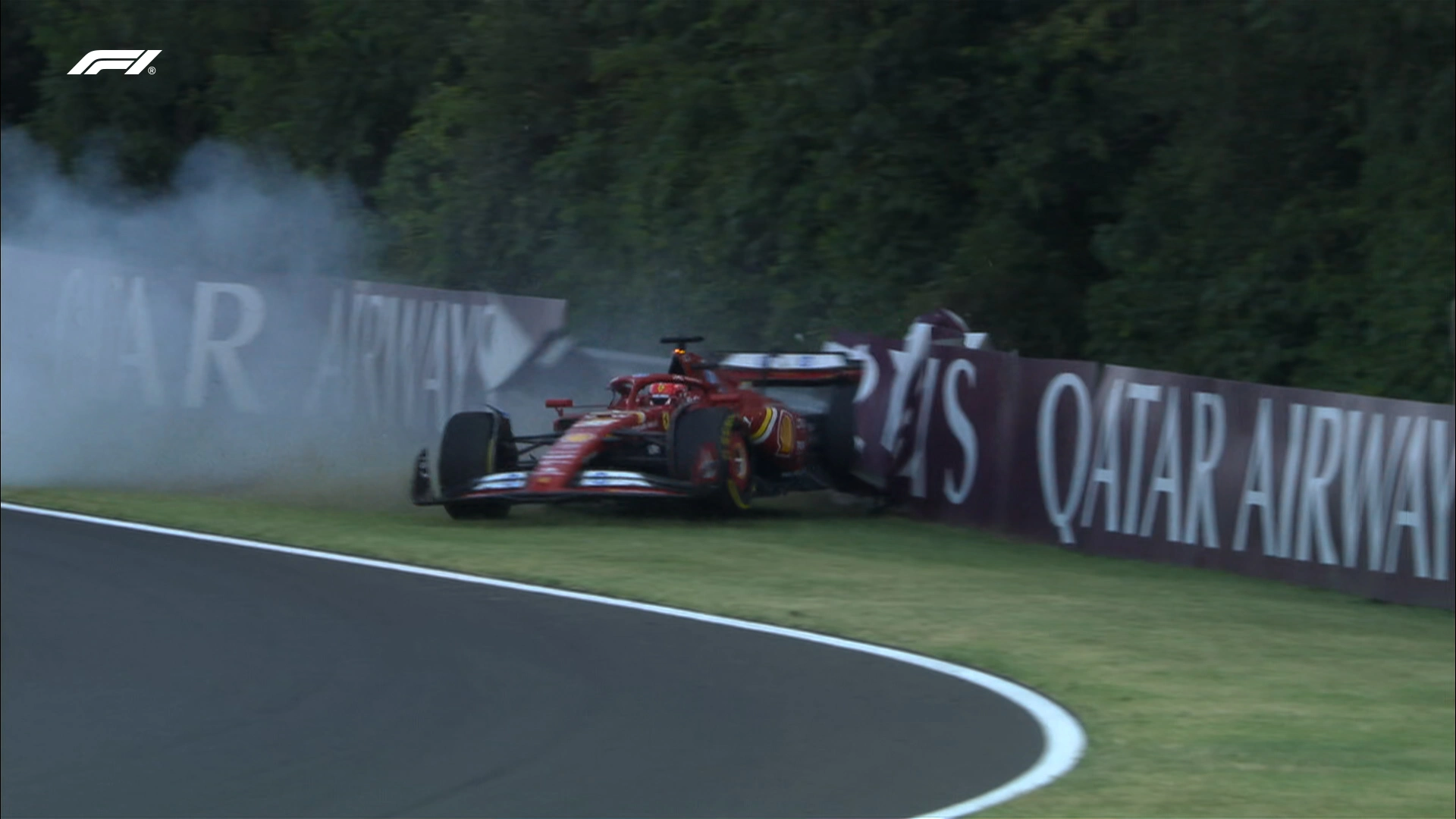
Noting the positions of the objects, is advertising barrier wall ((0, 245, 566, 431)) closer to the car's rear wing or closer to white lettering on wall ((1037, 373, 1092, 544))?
the car's rear wing

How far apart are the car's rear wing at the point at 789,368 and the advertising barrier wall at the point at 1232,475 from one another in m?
7.72

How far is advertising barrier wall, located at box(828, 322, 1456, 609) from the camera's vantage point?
11641mm

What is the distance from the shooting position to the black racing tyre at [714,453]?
266cm

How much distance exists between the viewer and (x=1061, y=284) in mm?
A: 8758

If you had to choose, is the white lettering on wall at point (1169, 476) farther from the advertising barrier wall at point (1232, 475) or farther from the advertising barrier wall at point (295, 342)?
the advertising barrier wall at point (295, 342)

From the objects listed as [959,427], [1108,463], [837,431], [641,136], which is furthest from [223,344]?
[1108,463]

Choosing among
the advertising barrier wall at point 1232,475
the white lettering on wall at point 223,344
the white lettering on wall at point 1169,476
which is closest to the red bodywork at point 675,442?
the white lettering on wall at point 223,344

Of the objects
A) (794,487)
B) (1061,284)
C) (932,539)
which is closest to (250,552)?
(932,539)

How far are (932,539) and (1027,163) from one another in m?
3.28

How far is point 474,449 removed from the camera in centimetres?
237

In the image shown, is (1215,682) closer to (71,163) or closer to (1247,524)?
(1247,524)

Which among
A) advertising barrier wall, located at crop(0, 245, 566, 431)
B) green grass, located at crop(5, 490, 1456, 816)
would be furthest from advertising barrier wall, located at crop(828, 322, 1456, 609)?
advertising barrier wall, located at crop(0, 245, 566, 431)

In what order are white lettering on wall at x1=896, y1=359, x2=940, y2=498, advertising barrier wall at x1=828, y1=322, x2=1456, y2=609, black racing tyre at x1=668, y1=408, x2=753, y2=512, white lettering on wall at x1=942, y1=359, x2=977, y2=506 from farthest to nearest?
advertising barrier wall at x1=828, y1=322, x2=1456, y2=609, white lettering on wall at x1=942, y1=359, x2=977, y2=506, white lettering on wall at x1=896, y1=359, x2=940, y2=498, black racing tyre at x1=668, y1=408, x2=753, y2=512

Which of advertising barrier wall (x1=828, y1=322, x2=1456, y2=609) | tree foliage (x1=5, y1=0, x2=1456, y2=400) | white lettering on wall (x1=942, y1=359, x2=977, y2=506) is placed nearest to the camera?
tree foliage (x1=5, y1=0, x2=1456, y2=400)
